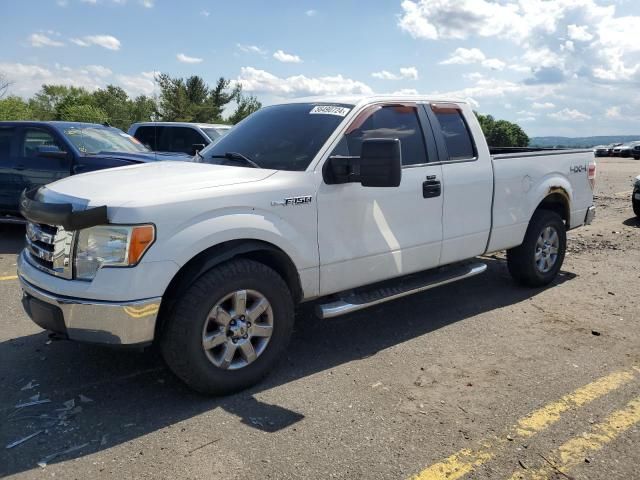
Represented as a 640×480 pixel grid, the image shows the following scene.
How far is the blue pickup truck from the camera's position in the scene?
7730mm

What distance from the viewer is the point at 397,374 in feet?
12.5

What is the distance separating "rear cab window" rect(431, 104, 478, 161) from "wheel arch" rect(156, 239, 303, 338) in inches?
74.5

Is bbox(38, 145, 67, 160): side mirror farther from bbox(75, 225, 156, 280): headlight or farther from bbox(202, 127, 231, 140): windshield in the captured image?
bbox(75, 225, 156, 280): headlight

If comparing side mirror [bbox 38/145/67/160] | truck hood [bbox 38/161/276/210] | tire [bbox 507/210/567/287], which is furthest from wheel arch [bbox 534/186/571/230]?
side mirror [bbox 38/145/67/160]

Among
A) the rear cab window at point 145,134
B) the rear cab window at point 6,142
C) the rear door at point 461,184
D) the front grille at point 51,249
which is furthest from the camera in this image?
the rear cab window at point 145,134

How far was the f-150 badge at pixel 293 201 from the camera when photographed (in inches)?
139

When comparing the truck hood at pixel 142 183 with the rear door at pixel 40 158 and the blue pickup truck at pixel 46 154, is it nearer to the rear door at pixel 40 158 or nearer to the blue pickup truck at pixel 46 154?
the blue pickup truck at pixel 46 154

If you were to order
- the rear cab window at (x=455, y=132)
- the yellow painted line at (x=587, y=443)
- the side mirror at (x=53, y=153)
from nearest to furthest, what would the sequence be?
the yellow painted line at (x=587, y=443) < the rear cab window at (x=455, y=132) < the side mirror at (x=53, y=153)

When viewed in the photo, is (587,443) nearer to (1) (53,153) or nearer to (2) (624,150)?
(1) (53,153)

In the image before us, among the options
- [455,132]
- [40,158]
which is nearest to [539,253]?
[455,132]

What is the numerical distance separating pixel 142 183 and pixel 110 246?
1.77ft

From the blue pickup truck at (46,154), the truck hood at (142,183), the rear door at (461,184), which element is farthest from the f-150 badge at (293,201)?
the blue pickup truck at (46,154)

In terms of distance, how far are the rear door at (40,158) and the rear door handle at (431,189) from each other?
559 centimetres

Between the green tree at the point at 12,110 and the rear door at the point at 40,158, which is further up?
the green tree at the point at 12,110
